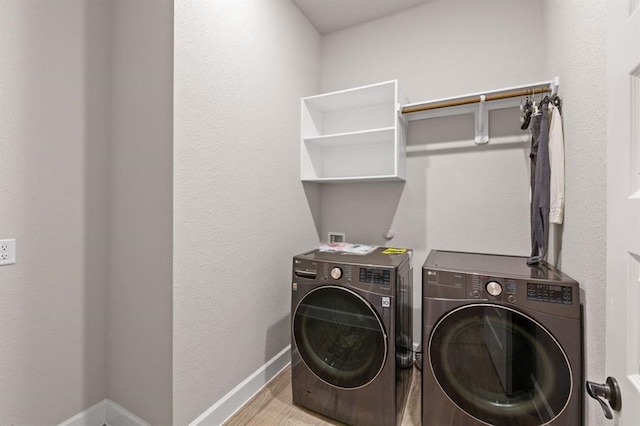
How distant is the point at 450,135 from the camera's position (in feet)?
6.95

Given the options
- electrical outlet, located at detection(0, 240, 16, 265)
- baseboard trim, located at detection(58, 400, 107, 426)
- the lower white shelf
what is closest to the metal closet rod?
the lower white shelf

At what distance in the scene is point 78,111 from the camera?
147cm

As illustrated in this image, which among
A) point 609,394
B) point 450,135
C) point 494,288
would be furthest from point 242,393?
point 450,135

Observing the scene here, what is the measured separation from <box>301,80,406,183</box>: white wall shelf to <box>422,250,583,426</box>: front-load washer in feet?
3.09

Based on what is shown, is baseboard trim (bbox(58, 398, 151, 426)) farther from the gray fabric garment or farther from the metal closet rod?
the metal closet rod

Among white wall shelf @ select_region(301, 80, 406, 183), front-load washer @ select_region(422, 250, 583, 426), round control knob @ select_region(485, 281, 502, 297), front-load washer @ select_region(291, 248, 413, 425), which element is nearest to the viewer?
front-load washer @ select_region(422, 250, 583, 426)

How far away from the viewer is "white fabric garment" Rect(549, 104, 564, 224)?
1376mm

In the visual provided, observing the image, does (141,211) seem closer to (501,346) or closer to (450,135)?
(501,346)

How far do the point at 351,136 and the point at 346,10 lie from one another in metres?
1.07

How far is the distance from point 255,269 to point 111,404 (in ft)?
3.39

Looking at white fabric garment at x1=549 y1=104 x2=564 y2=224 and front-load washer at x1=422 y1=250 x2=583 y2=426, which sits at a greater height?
white fabric garment at x1=549 y1=104 x2=564 y2=224

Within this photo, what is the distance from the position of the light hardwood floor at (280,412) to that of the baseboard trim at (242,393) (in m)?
0.03

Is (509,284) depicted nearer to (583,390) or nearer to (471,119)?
(583,390)

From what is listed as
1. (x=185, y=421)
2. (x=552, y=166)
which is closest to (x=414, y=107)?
(x=552, y=166)
